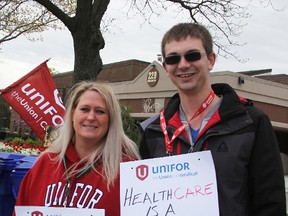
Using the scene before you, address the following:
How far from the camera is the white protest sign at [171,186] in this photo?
2246 mm

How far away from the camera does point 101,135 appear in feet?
9.34

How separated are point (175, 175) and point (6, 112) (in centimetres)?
6423

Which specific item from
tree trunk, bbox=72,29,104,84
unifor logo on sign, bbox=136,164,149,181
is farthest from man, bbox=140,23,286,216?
tree trunk, bbox=72,29,104,84

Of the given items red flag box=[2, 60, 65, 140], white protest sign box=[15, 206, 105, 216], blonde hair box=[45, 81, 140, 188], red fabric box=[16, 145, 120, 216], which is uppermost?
red flag box=[2, 60, 65, 140]

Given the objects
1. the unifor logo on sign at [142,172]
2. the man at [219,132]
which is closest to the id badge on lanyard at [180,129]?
the man at [219,132]

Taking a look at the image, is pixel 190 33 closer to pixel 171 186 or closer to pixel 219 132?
pixel 219 132

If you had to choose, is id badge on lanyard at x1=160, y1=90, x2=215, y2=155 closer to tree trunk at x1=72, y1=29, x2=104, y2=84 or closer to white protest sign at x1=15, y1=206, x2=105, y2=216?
white protest sign at x1=15, y1=206, x2=105, y2=216

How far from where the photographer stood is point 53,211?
2662 mm

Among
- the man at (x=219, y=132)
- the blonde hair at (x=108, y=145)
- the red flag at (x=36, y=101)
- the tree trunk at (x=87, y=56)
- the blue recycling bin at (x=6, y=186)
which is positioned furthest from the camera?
the tree trunk at (x=87, y=56)

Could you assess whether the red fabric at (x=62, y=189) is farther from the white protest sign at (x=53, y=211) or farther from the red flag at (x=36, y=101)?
the red flag at (x=36, y=101)

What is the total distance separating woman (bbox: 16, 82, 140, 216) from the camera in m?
2.68

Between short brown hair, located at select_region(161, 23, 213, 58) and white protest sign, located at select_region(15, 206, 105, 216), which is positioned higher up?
short brown hair, located at select_region(161, 23, 213, 58)

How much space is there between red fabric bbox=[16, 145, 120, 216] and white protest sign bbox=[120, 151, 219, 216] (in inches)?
9.4

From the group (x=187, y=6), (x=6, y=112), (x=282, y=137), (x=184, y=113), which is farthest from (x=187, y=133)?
(x=6, y=112)
